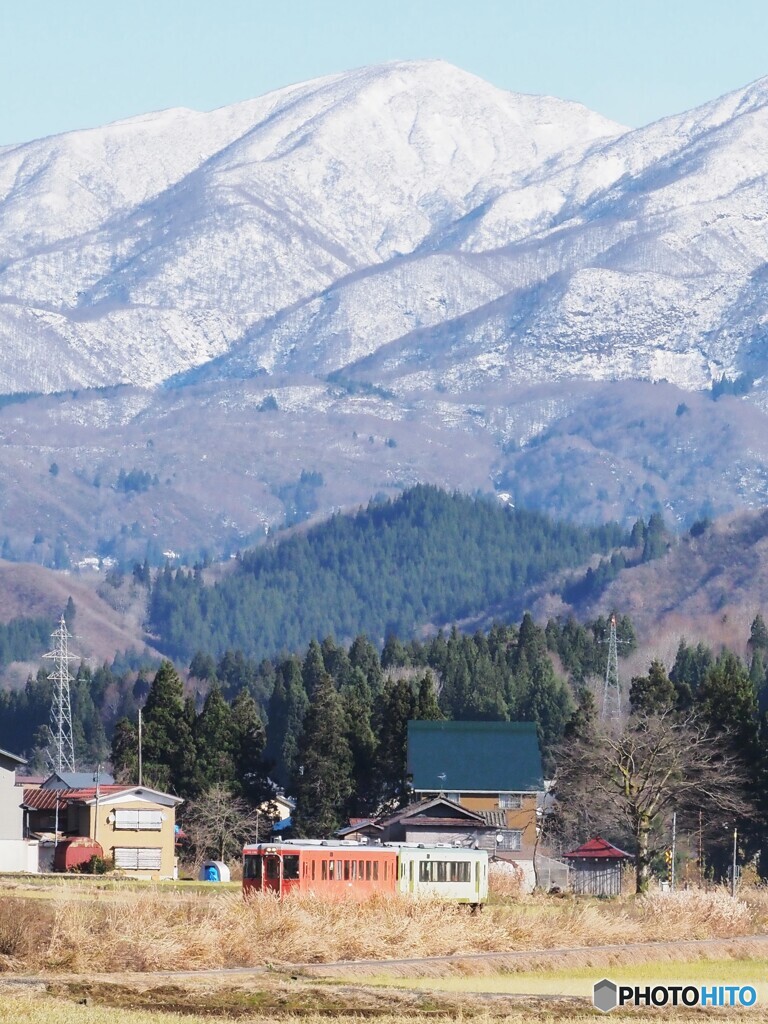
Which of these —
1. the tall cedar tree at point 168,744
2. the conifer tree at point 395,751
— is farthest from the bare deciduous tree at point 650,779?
the tall cedar tree at point 168,744

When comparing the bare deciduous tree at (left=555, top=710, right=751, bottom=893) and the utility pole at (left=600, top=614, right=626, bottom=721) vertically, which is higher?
the utility pole at (left=600, top=614, right=626, bottom=721)

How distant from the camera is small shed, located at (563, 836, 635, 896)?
10362cm

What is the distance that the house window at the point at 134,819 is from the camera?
335 ft

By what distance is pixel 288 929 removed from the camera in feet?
163

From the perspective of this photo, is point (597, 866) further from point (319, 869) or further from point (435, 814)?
point (319, 869)

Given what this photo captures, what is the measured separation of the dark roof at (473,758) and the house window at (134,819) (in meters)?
13.5

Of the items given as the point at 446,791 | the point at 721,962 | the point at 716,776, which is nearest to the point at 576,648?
the point at 446,791

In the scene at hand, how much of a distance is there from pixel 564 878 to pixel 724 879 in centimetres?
803

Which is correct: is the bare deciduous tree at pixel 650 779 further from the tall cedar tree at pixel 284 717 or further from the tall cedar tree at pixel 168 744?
the tall cedar tree at pixel 284 717

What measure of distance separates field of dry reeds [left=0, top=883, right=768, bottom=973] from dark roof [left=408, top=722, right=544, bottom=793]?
44458 mm

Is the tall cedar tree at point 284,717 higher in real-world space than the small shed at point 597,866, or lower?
higher

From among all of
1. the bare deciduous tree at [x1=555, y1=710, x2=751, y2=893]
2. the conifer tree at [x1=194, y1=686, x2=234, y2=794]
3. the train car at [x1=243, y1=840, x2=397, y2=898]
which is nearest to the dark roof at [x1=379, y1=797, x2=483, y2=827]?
the bare deciduous tree at [x1=555, y1=710, x2=751, y2=893]

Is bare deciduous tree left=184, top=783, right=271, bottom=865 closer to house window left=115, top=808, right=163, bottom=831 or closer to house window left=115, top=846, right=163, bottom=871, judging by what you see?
house window left=115, top=846, right=163, bottom=871

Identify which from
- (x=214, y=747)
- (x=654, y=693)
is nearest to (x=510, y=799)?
(x=654, y=693)
